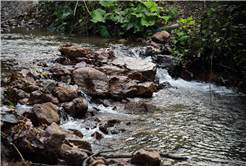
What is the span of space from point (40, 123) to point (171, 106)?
266cm

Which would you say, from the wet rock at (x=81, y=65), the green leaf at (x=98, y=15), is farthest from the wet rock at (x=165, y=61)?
the green leaf at (x=98, y=15)

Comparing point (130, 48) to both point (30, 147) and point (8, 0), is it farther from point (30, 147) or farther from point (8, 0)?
point (8, 0)

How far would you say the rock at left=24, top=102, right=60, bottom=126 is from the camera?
10.3 ft

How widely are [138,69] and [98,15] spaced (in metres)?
4.64

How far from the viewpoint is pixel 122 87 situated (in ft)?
16.7

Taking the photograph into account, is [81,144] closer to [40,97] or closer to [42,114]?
[42,114]

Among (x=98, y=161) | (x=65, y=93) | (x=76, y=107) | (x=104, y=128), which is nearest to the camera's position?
(x=98, y=161)

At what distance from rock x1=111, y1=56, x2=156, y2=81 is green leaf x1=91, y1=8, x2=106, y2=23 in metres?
3.72

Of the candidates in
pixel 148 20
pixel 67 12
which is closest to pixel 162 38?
pixel 148 20

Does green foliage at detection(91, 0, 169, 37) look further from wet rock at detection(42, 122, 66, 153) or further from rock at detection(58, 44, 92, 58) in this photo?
wet rock at detection(42, 122, 66, 153)

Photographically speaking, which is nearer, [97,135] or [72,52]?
[97,135]

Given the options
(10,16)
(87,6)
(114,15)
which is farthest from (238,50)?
(10,16)

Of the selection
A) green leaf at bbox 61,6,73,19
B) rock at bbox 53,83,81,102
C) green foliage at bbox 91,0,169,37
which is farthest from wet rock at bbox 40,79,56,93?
green leaf at bbox 61,6,73,19

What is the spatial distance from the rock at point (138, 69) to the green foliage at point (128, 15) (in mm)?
3038
